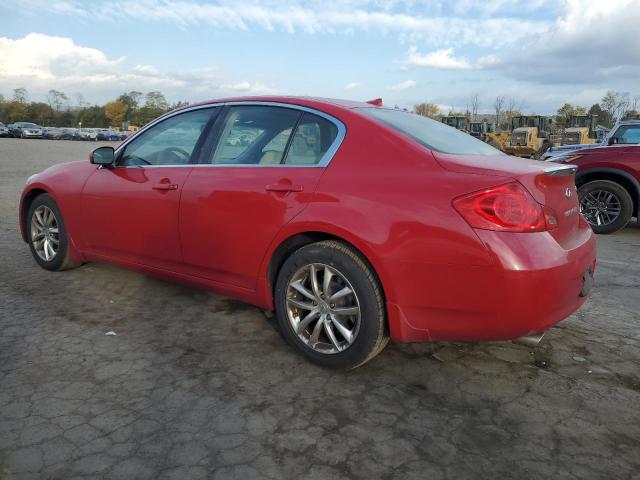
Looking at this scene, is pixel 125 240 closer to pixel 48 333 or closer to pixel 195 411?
pixel 48 333

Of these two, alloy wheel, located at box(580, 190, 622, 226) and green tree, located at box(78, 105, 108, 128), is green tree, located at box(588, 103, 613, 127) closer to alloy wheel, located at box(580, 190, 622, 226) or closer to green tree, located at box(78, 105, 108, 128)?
alloy wheel, located at box(580, 190, 622, 226)

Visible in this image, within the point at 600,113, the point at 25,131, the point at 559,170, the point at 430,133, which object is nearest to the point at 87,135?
the point at 25,131

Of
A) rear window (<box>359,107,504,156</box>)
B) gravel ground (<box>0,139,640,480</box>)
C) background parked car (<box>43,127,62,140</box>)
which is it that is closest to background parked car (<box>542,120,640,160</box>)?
gravel ground (<box>0,139,640,480</box>)

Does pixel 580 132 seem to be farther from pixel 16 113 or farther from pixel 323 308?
pixel 16 113

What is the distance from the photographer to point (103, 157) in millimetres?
4297

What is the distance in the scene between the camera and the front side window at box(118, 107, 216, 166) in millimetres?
3934

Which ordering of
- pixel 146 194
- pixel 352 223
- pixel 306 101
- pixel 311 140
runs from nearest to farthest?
pixel 352 223
pixel 311 140
pixel 306 101
pixel 146 194

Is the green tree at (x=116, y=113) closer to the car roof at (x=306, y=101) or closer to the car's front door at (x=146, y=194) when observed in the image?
the car's front door at (x=146, y=194)

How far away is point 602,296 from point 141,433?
155 inches

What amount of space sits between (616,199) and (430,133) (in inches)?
218

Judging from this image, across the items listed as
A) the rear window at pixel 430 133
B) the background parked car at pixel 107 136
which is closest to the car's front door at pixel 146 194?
the rear window at pixel 430 133

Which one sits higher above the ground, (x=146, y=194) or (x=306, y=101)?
(x=306, y=101)

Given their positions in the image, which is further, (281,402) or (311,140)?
(311,140)

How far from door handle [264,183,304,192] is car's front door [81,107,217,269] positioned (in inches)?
32.0
